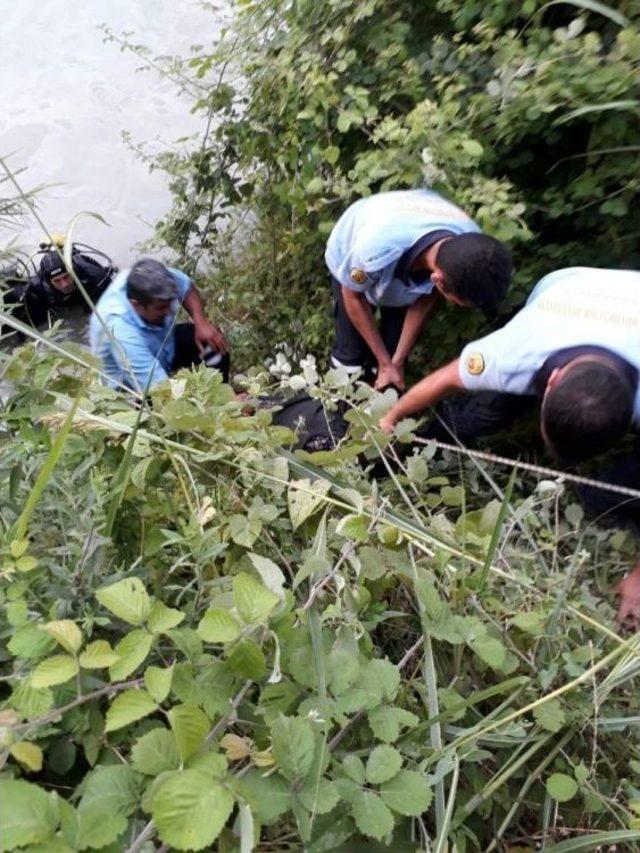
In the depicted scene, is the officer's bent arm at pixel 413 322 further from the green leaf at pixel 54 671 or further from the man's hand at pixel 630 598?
the green leaf at pixel 54 671

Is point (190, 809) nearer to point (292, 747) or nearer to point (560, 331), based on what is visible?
point (292, 747)

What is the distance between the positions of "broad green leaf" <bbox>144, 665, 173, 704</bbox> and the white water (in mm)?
3551

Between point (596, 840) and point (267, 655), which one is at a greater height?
point (267, 655)

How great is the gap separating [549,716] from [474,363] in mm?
1091

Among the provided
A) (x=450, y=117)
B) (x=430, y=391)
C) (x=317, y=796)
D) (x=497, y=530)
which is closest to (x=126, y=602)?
(x=317, y=796)

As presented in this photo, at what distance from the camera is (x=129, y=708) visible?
64cm

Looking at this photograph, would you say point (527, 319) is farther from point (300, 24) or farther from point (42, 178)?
point (42, 178)

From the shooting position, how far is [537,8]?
2020 millimetres

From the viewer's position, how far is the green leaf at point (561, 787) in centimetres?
83

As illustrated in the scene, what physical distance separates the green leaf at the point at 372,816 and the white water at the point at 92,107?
3.65 meters

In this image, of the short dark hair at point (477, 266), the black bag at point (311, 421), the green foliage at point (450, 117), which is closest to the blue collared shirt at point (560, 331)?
the short dark hair at point (477, 266)

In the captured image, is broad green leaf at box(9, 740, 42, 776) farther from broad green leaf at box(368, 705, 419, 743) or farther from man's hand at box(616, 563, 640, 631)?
man's hand at box(616, 563, 640, 631)

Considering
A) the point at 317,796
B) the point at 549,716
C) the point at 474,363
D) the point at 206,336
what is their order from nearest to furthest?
the point at 317,796 < the point at 549,716 < the point at 474,363 < the point at 206,336

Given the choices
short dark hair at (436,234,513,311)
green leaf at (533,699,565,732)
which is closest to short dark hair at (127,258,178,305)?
short dark hair at (436,234,513,311)
